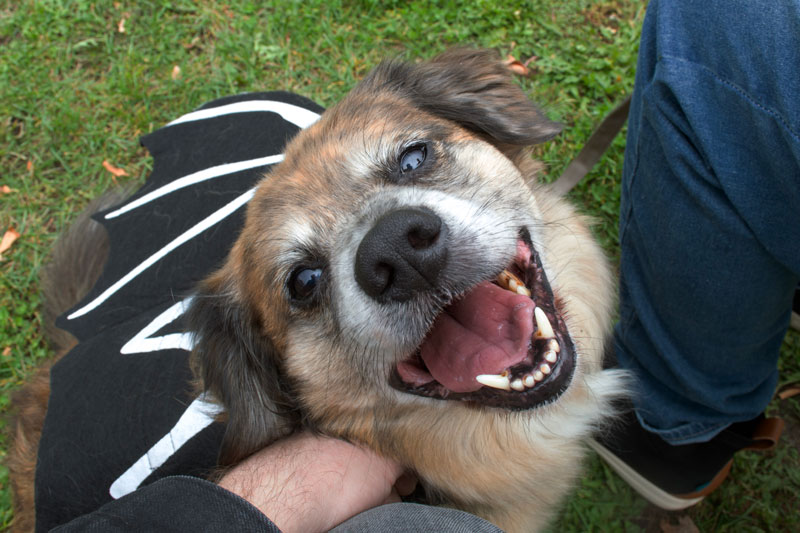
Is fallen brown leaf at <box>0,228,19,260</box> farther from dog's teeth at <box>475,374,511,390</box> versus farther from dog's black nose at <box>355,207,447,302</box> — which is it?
dog's teeth at <box>475,374,511,390</box>

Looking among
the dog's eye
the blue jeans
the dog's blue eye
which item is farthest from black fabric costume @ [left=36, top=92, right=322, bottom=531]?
the blue jeans

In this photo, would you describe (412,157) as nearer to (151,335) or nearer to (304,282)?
(304,282)

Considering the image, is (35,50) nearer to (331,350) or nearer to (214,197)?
(214,197)

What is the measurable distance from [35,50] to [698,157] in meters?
4.91

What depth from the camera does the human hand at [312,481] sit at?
1941 millimetres

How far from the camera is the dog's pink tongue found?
6.28 feet

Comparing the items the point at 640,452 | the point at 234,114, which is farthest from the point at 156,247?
the point at 640,452

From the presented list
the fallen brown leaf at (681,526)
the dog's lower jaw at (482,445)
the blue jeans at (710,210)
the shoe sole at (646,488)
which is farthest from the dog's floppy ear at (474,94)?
the fallen brown leaf at (681,526)

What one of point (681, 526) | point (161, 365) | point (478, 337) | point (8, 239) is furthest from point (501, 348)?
point (8, 239)

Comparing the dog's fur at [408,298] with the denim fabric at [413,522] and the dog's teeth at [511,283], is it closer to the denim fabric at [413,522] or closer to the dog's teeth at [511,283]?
the dog's teeth at [511,283]

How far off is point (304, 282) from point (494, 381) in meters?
0.82

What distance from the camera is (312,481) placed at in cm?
206

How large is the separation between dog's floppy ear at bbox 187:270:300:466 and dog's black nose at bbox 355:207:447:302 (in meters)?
0.77

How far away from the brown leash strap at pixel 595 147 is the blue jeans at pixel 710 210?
541mm
